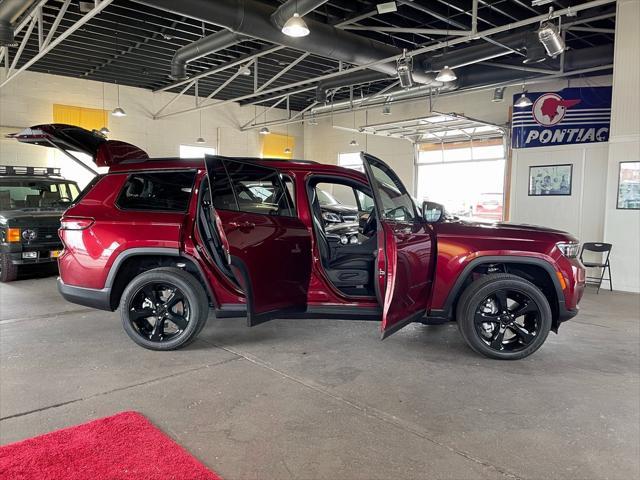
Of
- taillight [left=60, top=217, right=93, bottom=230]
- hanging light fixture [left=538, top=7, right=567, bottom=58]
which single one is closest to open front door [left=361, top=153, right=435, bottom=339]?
taillight [left=60, top=217, right=93, bottom=230]

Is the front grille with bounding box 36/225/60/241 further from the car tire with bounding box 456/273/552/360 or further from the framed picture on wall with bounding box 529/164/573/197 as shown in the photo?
the framed picture on wall with bounding box 529/164/573/197

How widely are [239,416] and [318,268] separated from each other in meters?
1.42

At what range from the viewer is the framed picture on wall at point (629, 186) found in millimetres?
6879

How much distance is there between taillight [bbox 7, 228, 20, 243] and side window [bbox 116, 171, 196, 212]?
3.86 metres

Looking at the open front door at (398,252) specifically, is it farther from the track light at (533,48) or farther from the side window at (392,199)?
the track light at (533,48)

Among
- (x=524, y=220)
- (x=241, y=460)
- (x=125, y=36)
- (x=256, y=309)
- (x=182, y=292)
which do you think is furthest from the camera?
(x=125, y=36)

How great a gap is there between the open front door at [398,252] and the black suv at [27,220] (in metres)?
5.63

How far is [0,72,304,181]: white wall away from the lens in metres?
12.0

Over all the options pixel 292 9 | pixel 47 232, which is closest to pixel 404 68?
pixel 292 9

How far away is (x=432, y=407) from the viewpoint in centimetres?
290

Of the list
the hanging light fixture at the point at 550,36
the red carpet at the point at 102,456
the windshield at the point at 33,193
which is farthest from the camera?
the windshield at the point at 33,193

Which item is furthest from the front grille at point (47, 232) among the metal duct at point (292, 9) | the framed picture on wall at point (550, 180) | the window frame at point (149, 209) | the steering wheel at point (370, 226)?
the framed picture on wall at point (550, 180)

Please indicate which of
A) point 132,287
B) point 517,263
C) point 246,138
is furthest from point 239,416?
point 246,138

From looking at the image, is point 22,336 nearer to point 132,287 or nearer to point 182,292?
point 132,287
